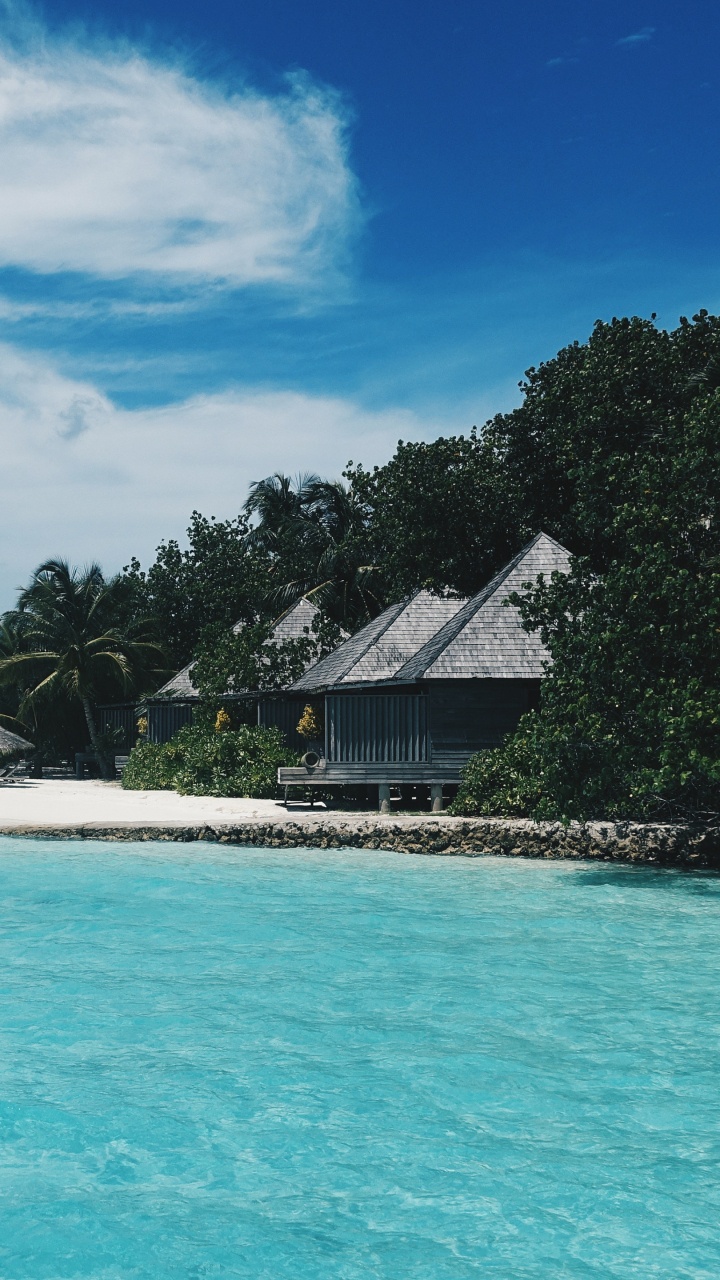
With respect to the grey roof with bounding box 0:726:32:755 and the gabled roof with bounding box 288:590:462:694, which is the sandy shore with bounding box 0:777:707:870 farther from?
the grey roof with bounding box 0:726:32:755

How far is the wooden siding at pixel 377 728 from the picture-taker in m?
22.4

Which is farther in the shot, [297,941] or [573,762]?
[573,762]

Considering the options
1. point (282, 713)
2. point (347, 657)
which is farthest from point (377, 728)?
point (282, 713)

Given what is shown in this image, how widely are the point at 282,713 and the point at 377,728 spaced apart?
7.68 metres

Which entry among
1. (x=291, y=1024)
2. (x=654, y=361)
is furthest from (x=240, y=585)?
(x=291, y=1024)

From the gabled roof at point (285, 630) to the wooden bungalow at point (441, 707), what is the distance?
7.80 meters

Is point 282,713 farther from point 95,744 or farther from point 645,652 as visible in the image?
point 645,652

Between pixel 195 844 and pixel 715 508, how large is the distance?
10150 mm

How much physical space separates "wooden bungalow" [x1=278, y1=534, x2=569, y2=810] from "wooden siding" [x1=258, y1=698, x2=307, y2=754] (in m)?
5.96

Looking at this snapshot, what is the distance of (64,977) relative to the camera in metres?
12.3

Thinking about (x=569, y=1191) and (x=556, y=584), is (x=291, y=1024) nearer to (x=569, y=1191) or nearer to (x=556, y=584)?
(x=569, y=1191)

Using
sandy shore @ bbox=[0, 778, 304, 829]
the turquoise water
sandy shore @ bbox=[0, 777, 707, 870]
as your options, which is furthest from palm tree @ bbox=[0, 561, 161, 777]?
the turquoise water

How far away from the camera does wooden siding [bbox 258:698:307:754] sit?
30.0 meters

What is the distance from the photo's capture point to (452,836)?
19.3 meters
